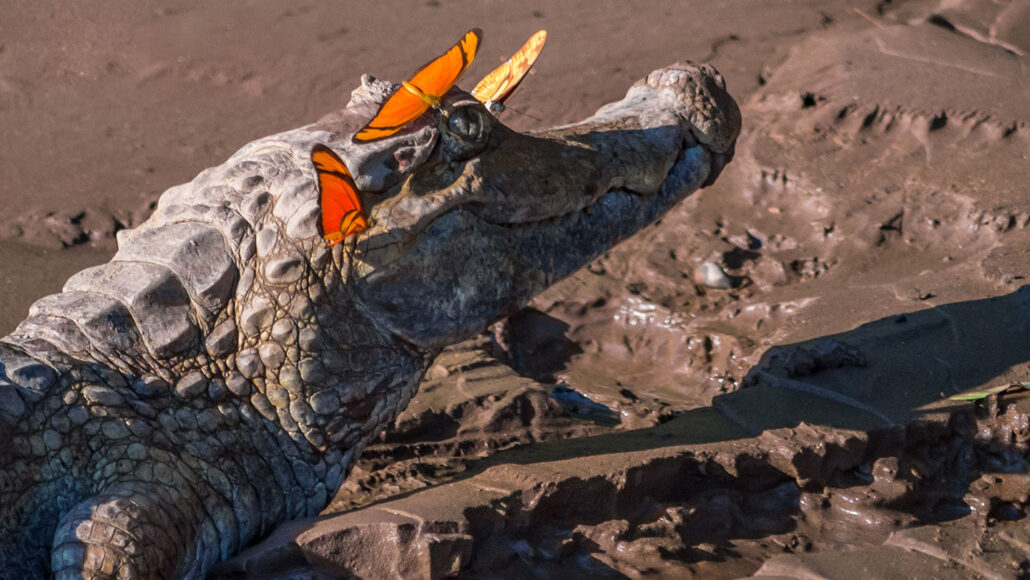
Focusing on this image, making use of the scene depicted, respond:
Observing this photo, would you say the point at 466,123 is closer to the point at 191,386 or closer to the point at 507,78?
the point at 507,78

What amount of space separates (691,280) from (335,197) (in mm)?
2742

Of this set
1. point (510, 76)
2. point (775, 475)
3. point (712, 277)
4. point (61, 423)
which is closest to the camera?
point (61, 423)

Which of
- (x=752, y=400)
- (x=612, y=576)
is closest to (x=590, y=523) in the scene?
(x=612, y=576)

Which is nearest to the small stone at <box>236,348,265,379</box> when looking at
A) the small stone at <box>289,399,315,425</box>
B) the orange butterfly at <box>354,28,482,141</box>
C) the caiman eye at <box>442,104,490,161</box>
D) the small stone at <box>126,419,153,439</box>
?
the small stone at <box>289,399,315,425</box>

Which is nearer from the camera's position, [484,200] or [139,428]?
[139,428]

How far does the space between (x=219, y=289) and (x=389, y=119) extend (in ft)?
1.98

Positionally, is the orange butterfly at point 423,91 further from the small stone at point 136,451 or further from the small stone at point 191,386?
the small stone at point 136,451

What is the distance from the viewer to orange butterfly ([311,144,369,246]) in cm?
238

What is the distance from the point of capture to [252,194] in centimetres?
260

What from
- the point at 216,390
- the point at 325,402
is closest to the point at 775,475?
the point at 325,402

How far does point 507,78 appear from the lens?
293 cm

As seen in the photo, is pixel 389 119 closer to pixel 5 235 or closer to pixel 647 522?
pixel 647 522

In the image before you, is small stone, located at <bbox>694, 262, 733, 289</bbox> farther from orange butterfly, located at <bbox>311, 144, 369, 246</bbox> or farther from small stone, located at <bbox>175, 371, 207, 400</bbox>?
small stone, located at <bbox>175, 371, 207, 400</bbox>

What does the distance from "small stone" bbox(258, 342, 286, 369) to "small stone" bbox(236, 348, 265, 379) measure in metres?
0.01
